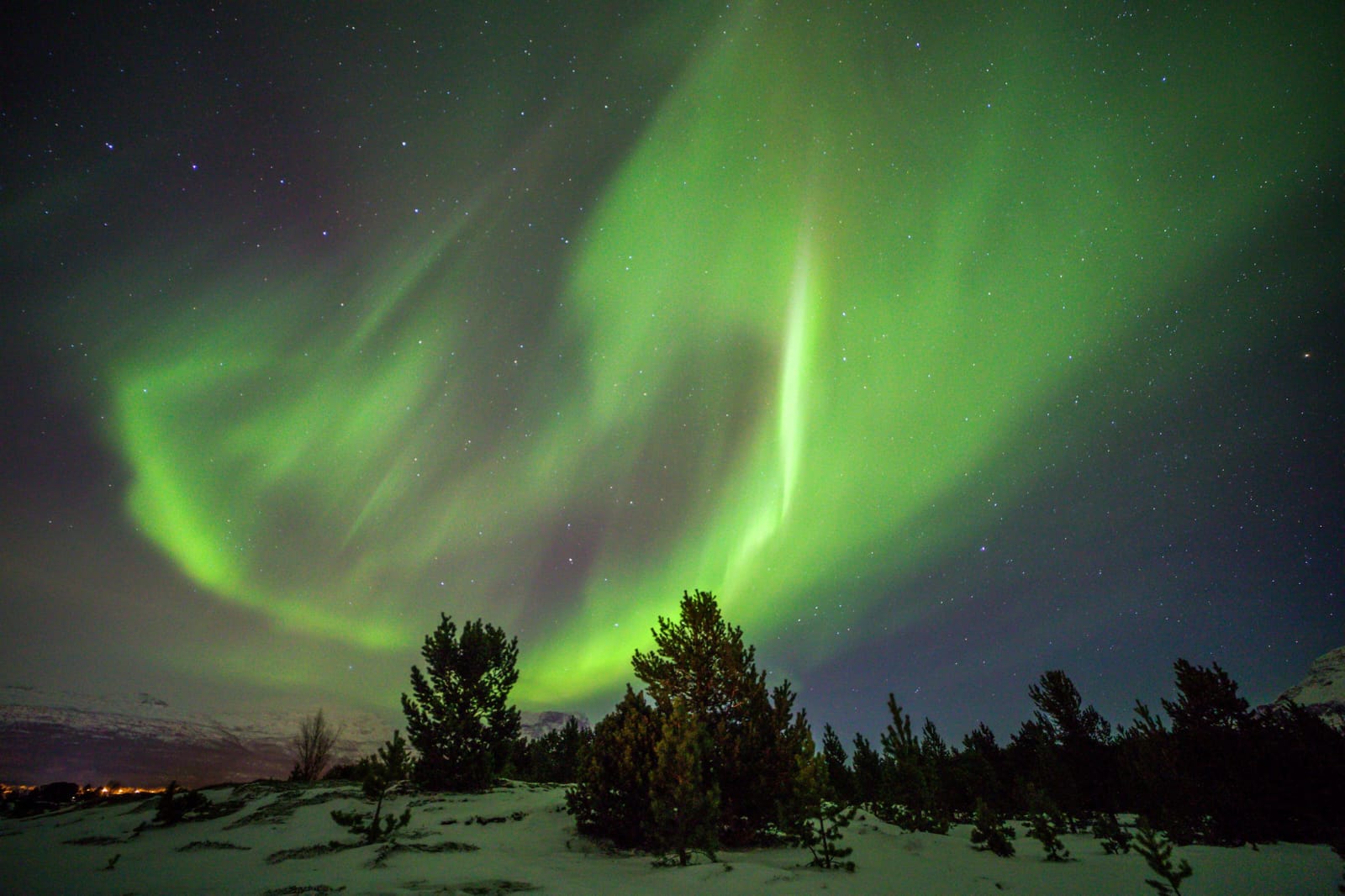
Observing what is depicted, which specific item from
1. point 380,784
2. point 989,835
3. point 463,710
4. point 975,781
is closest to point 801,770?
point 989,835

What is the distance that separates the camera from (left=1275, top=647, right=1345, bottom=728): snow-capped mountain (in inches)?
4562

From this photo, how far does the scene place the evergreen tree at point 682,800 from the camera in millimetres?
9570

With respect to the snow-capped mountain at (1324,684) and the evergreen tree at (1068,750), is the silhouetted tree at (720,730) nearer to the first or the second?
the evergreen tree at (1068,750)

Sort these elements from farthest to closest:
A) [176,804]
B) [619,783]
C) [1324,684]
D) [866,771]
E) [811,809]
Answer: [1324,684] < [866,771] < [176,804] < [619,783] < [811,809]

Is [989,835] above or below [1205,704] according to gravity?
below

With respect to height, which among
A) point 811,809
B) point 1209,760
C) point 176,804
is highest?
point 1209,760

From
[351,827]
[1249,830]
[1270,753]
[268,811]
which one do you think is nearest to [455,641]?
[268,811]

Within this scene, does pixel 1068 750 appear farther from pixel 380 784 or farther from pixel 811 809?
pixel 380 784

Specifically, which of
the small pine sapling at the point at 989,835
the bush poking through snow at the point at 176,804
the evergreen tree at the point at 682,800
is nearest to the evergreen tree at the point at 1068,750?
the small pine sapling at the point at 989,835

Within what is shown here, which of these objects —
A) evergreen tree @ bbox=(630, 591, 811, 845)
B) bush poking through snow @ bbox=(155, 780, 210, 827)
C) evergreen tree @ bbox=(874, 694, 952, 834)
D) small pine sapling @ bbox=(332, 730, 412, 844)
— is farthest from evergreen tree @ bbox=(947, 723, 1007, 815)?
bush poking through snow @ bbox=(155, 780, 210, 827)

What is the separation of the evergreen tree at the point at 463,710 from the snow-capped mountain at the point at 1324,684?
564 ft

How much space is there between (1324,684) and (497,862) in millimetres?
227427

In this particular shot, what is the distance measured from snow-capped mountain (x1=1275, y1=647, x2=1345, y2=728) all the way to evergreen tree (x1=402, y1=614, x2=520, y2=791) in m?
172

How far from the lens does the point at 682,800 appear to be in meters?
9.70
